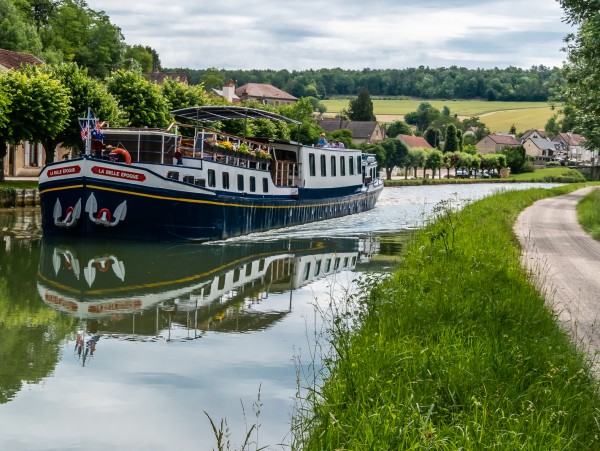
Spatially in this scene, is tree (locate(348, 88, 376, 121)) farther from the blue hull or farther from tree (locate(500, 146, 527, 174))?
the blue hull

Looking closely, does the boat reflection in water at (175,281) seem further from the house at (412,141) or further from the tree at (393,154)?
the house at (412,141)

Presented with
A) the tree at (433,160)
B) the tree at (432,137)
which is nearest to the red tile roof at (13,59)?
the tree at (433,160)

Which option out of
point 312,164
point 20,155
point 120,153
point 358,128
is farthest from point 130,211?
point 358,128

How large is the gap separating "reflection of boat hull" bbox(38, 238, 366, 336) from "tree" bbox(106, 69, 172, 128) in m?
27.6

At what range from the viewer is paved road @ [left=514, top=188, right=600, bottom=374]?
1171cm

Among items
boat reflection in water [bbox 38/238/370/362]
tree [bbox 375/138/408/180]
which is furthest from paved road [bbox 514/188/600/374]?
tree [bbox 375/138/408/180]

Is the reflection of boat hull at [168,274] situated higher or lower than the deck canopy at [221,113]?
lower

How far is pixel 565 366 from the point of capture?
27.6ft

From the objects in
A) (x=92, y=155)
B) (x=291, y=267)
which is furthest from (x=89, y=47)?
(x=291, y=267)

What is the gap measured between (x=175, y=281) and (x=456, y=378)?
43.9 ft

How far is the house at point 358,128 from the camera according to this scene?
500 ft

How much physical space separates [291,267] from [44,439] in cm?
1491

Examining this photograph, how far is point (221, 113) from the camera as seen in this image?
3656cm

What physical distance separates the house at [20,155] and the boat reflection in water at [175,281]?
3290cm
